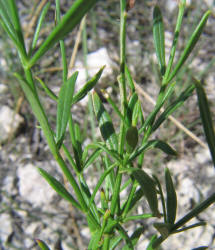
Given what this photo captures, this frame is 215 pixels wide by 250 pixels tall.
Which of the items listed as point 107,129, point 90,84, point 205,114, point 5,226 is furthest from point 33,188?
point 205,114

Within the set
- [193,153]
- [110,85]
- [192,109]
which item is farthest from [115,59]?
[193,153]

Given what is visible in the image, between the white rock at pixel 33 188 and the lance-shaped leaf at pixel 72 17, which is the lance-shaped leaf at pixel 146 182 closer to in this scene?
the lance-shaped leaf at pixel 72 17

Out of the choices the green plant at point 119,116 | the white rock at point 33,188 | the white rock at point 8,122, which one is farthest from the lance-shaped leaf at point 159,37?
the white rock at point 8,122

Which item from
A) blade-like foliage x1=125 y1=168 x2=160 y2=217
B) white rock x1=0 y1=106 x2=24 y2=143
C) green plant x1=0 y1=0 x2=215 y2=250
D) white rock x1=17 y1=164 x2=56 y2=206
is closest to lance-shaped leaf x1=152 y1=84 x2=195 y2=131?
green plant x1=0 y1=0 x2=215 y2=250

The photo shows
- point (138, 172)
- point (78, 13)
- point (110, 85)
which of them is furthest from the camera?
point (110, 85)

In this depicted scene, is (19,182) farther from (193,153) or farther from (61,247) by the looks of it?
(193,153)

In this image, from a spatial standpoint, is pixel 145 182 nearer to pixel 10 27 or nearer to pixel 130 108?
pixel 130 108
